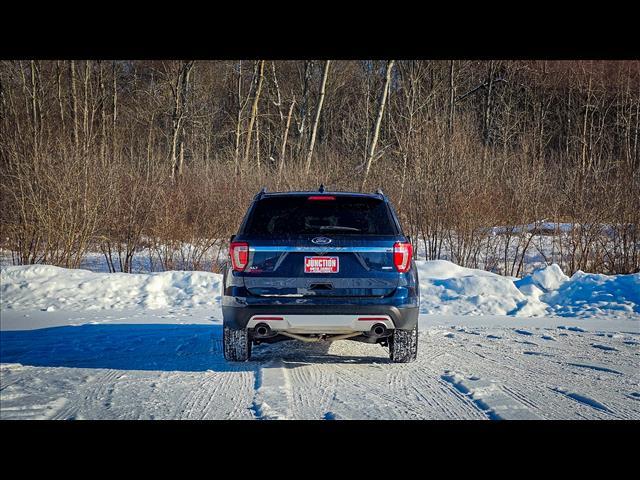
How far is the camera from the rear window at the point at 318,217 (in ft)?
19.7

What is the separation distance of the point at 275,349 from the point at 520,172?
11.0 metres

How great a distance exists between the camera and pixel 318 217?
239 inches

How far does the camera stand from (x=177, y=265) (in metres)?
15.9

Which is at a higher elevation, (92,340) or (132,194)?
(132,194)

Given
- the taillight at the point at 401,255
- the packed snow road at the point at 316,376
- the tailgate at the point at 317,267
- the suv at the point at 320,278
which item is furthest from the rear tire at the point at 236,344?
the taillight at the point at 401,255

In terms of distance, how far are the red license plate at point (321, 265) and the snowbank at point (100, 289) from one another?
546cm

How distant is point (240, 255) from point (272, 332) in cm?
82

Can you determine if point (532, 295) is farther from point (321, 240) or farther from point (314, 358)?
point (321, 240)

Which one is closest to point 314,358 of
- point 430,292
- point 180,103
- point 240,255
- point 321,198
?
point 240,255

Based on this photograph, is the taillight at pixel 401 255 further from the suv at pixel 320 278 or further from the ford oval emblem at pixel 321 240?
the ford oval emblem at pixel 321 240
